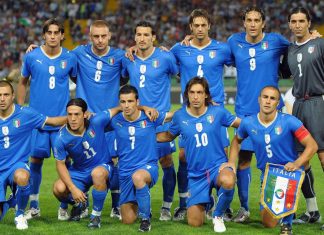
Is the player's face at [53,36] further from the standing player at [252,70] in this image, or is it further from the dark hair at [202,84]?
the standing player at [252,70]

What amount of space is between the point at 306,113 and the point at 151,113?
58.4 inches

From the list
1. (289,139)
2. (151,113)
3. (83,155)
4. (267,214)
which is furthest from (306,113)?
(83,155)

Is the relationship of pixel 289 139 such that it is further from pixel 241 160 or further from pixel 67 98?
pixel 67 98

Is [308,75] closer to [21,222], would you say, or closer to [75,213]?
[75,213]

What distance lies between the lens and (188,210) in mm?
7152

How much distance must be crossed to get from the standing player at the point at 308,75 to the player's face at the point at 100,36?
189 cm

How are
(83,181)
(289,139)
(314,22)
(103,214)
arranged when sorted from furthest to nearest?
(314,22) < (103,214) < (83,181) < (289,139)

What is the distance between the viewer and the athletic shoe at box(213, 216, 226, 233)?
6820 mm

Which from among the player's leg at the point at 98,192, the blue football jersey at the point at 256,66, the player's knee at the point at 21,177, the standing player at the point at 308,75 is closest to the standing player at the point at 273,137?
the standing player at the point at 308,75

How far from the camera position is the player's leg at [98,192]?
7.05m

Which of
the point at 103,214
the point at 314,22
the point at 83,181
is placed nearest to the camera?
the point at 83,181

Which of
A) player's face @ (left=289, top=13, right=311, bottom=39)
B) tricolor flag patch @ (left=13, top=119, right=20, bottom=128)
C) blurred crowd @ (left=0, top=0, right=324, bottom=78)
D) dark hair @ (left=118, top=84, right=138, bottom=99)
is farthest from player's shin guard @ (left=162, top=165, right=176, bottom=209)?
blurred crowd @ (left=0, top=0, right=324, bottom=78)

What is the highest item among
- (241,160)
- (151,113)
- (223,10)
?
(223,10)

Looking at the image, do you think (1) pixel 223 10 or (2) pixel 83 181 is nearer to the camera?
(2) pixel 83 181
